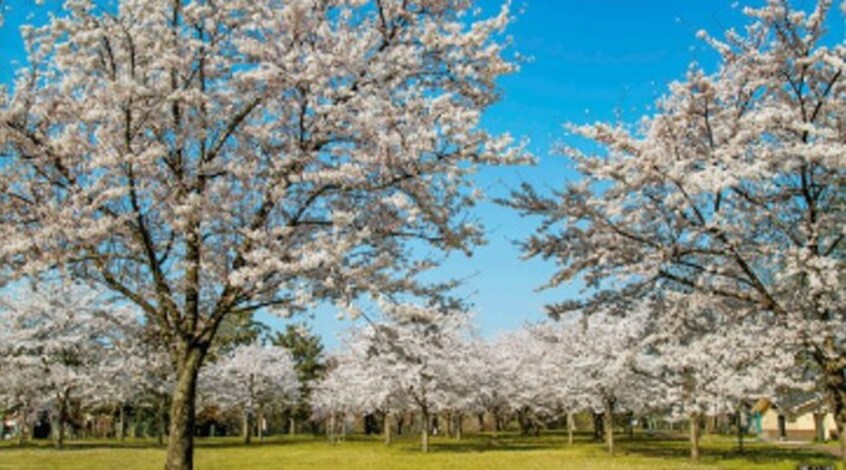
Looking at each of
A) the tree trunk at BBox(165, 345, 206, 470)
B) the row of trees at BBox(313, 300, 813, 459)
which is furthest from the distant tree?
the tree trunk at BBox(165, 345, 206, 470)

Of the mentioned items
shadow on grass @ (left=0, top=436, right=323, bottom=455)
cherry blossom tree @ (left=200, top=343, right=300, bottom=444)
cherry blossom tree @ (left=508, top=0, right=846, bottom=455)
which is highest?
cherry blossom tree @ (left=508, top=0, right=846, bottom=455)

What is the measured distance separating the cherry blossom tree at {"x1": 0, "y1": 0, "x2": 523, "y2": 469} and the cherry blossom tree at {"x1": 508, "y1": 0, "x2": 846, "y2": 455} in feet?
6.65

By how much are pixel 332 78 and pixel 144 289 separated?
15.8 ft

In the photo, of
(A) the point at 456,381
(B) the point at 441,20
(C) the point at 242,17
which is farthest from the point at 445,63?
(A) the point at 456,381

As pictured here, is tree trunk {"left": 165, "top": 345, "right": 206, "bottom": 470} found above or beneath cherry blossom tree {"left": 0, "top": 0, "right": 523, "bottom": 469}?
beneath

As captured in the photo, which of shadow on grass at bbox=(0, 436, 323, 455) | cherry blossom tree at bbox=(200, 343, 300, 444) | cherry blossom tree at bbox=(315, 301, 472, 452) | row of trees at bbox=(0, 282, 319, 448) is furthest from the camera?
cherry blossom tree at bbox=(200, 343, 300, 444)

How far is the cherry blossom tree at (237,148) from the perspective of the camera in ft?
35.5

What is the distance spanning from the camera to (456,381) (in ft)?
159

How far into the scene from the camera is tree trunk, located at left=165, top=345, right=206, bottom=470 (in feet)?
39.5

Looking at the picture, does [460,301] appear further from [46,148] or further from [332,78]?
[46,148]

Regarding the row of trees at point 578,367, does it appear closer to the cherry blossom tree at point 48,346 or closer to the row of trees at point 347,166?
the row of trees at point 347,166

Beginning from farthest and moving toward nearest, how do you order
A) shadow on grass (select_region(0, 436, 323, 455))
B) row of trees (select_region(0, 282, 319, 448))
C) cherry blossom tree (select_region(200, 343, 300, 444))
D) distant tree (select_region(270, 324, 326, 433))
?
distant tree (select_region(270, 324, 326, 433)), cherry blossom tree (select_region(200, 343, 300, 444)), shadow on grass (select_region(0, 436, 323, 455)), row of trees (select_region(0, 282, 319, 448))

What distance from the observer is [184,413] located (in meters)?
12.1

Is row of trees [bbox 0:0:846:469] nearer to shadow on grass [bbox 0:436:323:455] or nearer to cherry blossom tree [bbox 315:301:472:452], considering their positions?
cherry blossom tree [bbox 315:301:472:452]
